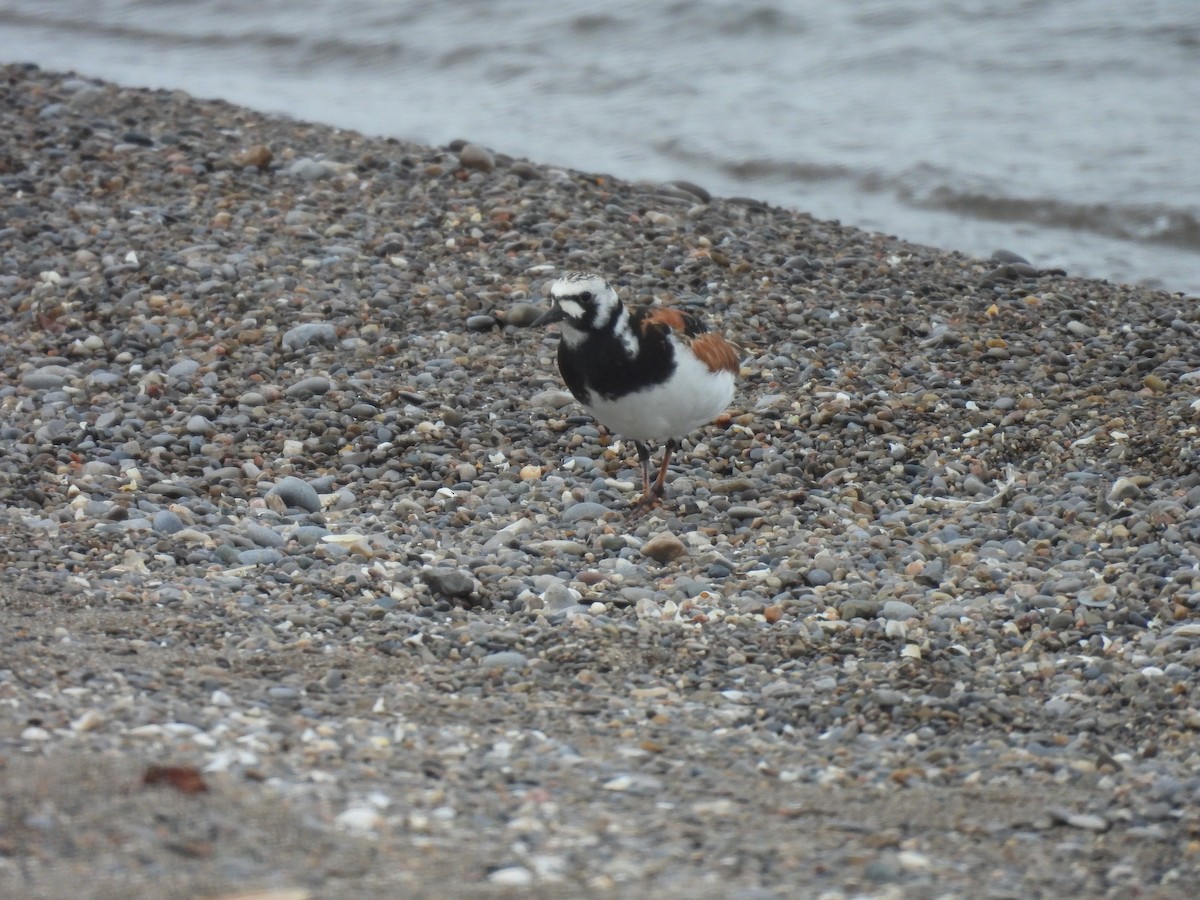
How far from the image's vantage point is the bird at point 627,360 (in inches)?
207

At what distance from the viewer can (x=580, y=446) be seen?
246 inches

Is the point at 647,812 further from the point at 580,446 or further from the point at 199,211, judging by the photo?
the point at 199,211

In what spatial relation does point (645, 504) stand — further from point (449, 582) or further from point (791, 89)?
point (791, 89)

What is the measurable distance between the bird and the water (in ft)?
14.8

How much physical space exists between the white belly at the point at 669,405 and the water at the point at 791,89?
14.5 ft

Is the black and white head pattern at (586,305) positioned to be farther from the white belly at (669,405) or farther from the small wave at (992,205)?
the small wave at (992,205)

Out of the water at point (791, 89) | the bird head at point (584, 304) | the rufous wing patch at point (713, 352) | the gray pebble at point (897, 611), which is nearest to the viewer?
the gray pebble at point (897, 611)

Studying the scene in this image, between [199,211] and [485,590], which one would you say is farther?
[199,211]

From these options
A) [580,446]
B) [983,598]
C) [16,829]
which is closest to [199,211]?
[580,446]

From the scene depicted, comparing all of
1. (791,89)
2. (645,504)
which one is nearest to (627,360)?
(645,504)

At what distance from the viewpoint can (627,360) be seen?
527 cm

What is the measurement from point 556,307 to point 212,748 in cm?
231

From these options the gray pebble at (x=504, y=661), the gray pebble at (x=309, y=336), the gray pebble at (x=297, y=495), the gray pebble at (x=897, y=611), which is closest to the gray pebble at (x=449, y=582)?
the gray pebble at (x=504, y=661)

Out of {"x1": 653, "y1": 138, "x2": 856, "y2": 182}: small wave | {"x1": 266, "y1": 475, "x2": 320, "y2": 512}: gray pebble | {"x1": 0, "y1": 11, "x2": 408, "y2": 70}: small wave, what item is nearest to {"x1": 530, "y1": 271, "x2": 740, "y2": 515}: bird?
{"x1": 266, "y1": 475, "x2": 320, "y2": 512}: gray pebble
